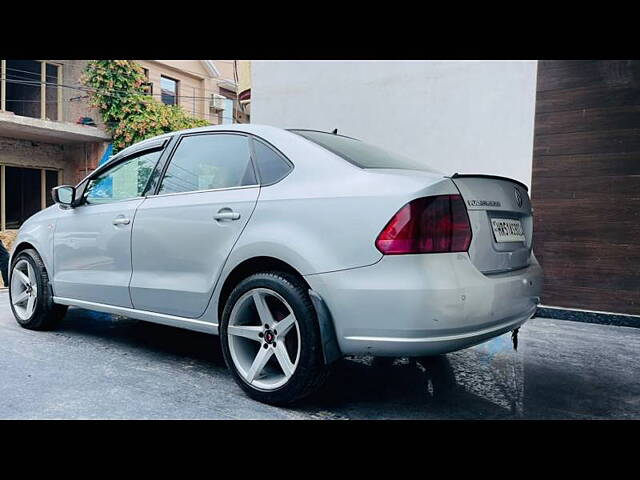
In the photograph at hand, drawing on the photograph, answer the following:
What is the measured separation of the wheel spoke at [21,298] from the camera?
175 inches

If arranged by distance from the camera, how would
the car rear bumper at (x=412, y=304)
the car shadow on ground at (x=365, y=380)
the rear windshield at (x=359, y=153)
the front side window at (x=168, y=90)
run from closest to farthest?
the car rear bumper at (x=412, y=304)
the car shadow on ground at (x=365, y=380)
the rear windshield at (x=359, y=153)
the front side window at (x=168, y=90)

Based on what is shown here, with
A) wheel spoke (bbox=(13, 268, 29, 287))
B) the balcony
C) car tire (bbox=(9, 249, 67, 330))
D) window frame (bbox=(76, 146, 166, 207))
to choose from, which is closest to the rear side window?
window frame (bbox=(76, 146, 166, 207))

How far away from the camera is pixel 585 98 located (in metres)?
5.48

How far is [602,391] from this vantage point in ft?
10.2

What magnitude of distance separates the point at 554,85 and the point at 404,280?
4.52 metres

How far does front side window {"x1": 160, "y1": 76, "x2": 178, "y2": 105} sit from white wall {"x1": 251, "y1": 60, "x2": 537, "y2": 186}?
9.42 meters

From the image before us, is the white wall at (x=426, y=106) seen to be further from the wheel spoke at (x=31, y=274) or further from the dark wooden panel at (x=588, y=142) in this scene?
the wheel spoke at (x=31, y=274)

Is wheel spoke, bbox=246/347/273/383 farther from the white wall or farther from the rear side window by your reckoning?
the white wall

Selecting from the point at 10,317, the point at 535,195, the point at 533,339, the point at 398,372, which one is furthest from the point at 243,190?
the point at 535,195

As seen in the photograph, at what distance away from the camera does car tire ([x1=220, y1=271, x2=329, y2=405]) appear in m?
2.50

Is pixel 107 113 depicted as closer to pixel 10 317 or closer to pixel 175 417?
pixel 10 317

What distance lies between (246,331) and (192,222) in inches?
31.2

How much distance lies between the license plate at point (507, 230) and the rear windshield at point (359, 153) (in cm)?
54

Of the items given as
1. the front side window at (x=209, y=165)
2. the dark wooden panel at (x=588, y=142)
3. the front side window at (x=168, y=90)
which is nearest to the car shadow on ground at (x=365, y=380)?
the front side window at (x=209, y=165)
